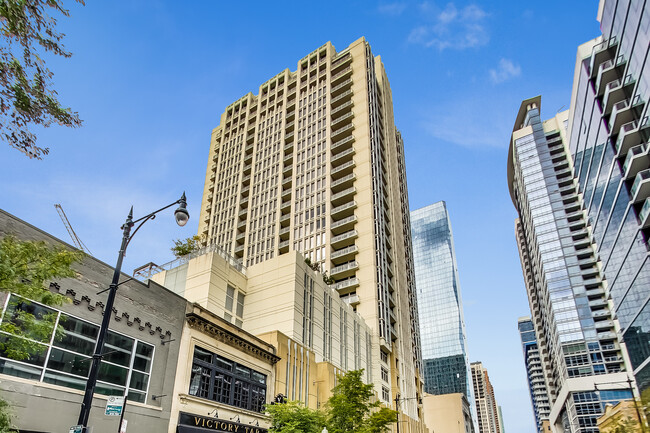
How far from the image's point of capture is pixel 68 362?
737 inches

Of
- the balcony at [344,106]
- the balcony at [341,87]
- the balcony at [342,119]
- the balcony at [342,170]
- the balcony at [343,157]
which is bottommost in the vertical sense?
the balcony at [342,170]

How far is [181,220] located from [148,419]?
511 inches

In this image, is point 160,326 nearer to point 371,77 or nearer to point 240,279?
point 240,279

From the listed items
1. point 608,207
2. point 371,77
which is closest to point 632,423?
point 608,207

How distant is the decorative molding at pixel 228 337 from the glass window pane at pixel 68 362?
6.75 metres

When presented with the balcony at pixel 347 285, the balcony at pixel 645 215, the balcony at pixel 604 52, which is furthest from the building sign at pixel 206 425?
the balcony at pixel 604 52

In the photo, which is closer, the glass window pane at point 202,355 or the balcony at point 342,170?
the glass window pane at point 202,355

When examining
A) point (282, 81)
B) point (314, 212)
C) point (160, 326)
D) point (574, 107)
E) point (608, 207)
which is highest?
point (282, 81)

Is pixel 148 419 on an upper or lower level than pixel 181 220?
lower

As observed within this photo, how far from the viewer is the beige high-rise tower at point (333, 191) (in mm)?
67562

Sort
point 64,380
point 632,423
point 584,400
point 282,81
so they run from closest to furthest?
point 64,380 → point 632,423 → point 282,81 → point 584,400

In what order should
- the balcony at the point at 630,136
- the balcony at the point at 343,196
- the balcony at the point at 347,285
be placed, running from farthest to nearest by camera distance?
the balcony at the point at 343,196 < the balcony at the point at 347,285 < the balcony at the point at 630,136

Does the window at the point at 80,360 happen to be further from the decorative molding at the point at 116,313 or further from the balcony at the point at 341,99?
the balcony at the point at 341,99

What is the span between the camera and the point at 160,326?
23.7 meters
